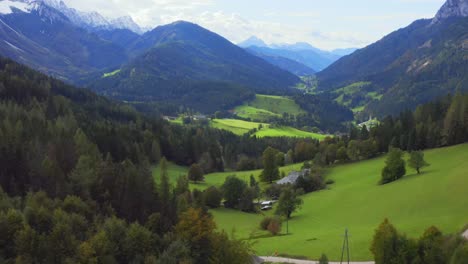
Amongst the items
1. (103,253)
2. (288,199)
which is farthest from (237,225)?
(103,253)

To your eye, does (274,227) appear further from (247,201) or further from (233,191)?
(233,191)

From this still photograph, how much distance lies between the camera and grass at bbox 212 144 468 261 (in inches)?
2394

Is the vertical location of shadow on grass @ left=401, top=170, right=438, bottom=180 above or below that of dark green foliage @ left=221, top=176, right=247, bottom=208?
above

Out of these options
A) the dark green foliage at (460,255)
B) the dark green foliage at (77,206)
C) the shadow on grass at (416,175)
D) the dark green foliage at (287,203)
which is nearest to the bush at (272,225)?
the dark green foliage at (287,203)

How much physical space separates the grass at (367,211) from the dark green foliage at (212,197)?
2972mm

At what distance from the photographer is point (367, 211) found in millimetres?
80812

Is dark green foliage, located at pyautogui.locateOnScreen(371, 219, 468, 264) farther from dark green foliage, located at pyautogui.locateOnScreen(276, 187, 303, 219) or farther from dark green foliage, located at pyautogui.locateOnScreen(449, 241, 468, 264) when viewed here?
dark green foliage, located at pyautogui.locateOnScreen(276, 187, 303, 219)

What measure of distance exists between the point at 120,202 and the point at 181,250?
21.5 m

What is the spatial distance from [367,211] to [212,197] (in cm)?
3713

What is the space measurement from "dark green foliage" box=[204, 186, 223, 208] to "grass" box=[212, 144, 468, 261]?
2.97 m

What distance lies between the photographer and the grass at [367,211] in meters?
60.8

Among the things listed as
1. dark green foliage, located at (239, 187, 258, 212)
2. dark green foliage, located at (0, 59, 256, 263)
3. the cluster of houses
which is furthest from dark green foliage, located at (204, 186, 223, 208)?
the cluster of houses

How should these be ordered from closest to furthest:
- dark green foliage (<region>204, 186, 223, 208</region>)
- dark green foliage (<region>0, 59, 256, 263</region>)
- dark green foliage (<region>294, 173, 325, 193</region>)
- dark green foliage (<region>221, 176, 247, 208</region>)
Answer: dark green foliage (<region>0, 59, 256, 263</region>) < dark green foliage (<region>204, 186, 223, 208</region>) < dark green foliage (<region>221, 176, 247, 208</region>) < dark green foliage (<region>294, 173, 325, 193</region>)

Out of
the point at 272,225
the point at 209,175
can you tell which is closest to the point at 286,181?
the point at 209,175
